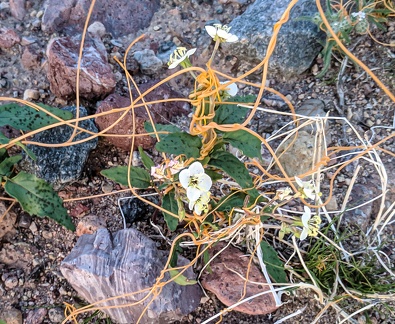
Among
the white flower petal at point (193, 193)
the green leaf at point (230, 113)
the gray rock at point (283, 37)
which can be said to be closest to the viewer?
the white flower petal at point (193, 193)

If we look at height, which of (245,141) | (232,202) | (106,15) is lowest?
(232,202)

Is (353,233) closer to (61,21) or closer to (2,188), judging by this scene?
(2,188)

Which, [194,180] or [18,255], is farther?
[18,255]

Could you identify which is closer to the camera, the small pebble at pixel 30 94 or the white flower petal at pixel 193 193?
the white flower petal at pixel 193 193

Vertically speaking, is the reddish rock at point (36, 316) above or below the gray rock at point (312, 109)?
below

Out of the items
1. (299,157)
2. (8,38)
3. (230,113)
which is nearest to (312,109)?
(299,157)

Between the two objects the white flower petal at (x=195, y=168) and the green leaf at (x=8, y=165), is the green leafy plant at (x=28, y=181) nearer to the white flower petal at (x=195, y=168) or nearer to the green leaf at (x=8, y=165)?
the green leaf at (x=8, y=165)

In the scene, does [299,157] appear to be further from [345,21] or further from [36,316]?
[36,316]

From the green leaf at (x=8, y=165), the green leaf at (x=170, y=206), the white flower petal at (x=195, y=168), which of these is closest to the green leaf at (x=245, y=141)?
the white flower petal at (x=195, y=168)
